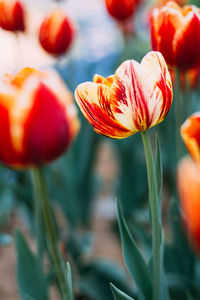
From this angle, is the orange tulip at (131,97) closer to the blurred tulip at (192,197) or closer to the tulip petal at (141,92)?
the tulip petal at (141,92)

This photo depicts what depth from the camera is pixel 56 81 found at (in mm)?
378

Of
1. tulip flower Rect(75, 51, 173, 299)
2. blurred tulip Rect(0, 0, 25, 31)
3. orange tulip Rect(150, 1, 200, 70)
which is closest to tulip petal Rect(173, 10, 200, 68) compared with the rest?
orange tulip Rect(150, 1, 200, 70)

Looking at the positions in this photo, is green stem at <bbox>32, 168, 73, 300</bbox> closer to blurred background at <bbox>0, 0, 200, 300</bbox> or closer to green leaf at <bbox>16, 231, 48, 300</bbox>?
green leaf at <bbox>16, 231, 48, 300</bbox>

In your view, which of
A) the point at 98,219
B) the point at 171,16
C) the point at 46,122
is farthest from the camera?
the point at 98,219

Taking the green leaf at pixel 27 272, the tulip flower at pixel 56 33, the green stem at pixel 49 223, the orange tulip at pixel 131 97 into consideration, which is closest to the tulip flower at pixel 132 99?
the orange tulip at pixel 131 97

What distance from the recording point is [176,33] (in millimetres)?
619

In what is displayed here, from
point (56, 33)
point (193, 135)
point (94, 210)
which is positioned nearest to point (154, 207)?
point (193, 135)

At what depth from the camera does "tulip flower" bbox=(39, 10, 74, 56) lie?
2.78 ft

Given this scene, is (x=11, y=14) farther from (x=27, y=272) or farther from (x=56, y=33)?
(x=27, y=272)

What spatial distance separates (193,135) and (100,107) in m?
0.12

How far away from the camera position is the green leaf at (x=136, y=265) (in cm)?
61

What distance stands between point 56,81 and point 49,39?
1.69 feet

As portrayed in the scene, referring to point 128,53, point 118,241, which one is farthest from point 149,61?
point 118,241

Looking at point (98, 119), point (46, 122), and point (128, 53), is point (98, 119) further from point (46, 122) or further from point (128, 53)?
point (128, 53)
